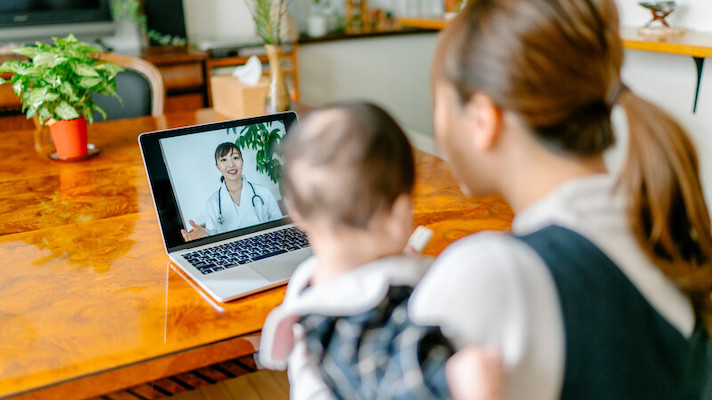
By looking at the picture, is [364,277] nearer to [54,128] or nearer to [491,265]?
[491,265]

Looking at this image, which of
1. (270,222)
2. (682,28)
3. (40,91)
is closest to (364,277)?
(270,222)

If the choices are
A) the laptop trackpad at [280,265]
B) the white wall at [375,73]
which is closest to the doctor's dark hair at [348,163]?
the laptop trackpad at [280,265]

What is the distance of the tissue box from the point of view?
2.08m

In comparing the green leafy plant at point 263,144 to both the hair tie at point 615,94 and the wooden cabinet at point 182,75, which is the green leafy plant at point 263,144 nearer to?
the hair tie at point 615,94

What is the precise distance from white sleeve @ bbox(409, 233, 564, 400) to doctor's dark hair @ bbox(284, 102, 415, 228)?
13 cm

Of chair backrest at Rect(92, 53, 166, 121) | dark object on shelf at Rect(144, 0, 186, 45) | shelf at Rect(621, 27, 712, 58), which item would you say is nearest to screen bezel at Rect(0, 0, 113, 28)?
dark object on shelf at Rect(144, 0, 186, 45)

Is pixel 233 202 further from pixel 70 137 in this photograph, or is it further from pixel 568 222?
pixel 70 137

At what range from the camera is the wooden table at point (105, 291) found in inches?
33.0

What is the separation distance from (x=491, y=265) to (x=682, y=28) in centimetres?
237

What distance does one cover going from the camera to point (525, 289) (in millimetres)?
588

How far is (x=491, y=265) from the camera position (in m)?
0.59

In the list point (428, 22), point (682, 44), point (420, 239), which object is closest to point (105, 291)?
point (420, 239)

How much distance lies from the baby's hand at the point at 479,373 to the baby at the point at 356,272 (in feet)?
0.11

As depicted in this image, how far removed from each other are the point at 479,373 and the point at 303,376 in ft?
0.89
